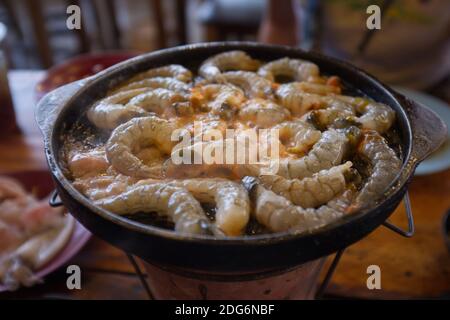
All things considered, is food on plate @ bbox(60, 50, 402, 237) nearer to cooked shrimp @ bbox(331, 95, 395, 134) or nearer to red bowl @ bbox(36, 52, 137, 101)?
cooked shrimp @ bbox(331, 95, 395, 134)

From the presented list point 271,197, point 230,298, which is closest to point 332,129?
point 271,197

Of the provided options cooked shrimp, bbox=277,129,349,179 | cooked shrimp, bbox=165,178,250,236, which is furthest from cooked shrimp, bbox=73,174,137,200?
cooked shrimp, bbox=277,129,349,179

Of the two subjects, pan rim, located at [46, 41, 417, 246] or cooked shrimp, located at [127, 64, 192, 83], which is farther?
cooked shrimp, located at [127, 64, 192, 83]

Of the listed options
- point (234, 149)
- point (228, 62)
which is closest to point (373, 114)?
point (234, 149)

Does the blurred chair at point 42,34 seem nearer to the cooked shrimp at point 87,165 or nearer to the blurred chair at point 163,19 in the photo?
the blurred chair at point 163,19

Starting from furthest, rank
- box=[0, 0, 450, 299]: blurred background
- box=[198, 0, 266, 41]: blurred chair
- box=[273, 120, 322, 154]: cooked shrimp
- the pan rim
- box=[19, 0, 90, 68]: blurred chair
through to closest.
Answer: box=[198, 0, 266, 41]: blurred chair, box=[19, 0, 90, 68]: blurred chair, box=[0, 0, 450, 299]: blurred background, box=[273, 120, 322, 154]: cooked shrimp, the pan rim

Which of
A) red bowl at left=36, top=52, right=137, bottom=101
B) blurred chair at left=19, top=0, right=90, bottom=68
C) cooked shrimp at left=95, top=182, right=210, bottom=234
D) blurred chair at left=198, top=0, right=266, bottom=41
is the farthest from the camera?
blurred chair at left=198, top=0, right=266, bottom=41
